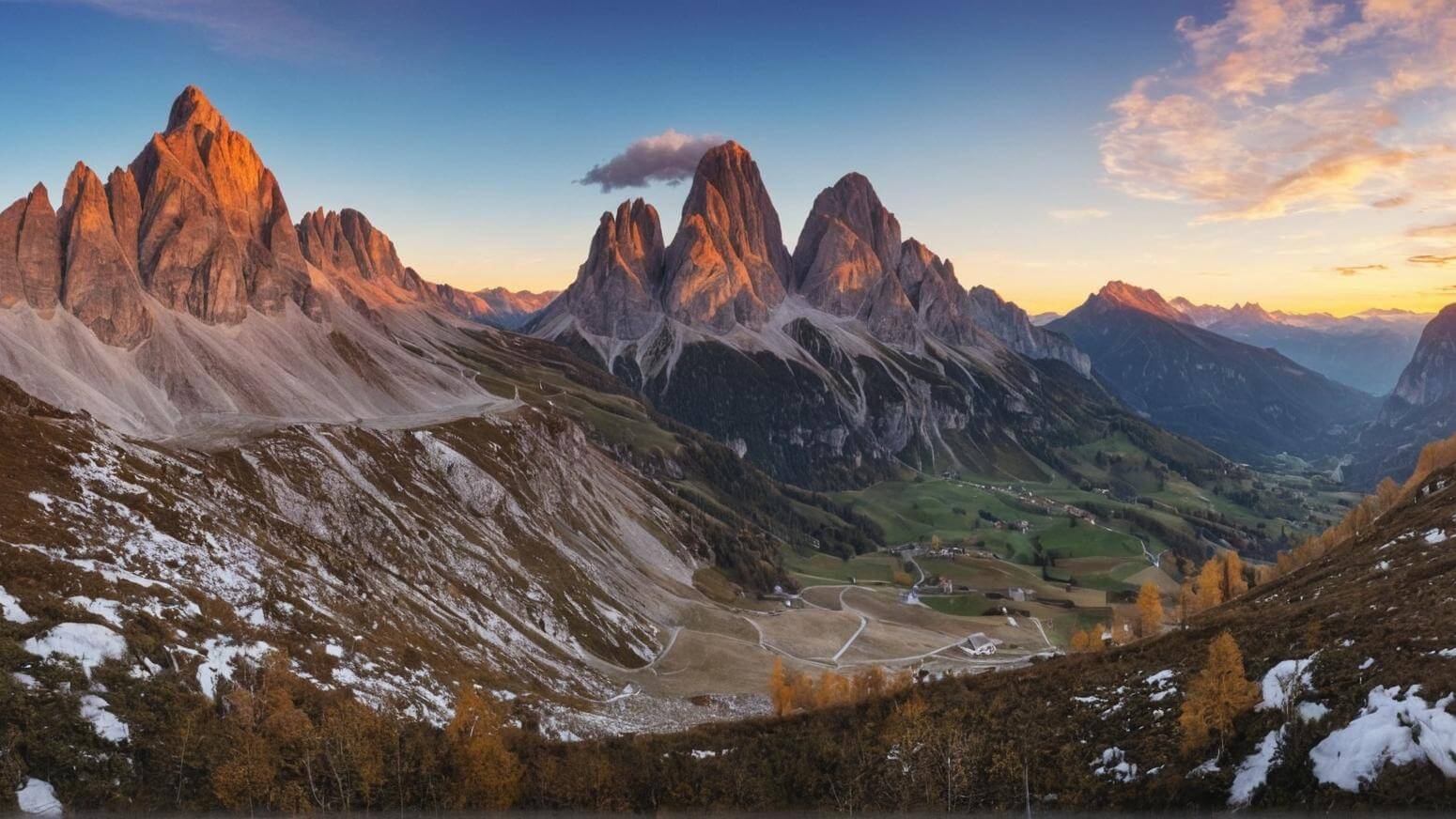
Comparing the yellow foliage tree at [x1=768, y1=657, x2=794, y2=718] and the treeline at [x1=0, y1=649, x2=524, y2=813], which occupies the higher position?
the treeline at [x1=0, y1=649, x2=524, y2=813]

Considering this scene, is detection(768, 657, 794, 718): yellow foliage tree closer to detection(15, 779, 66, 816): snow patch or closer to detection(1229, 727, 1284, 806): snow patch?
detection(1229, 727, 1284, 806): snow patch

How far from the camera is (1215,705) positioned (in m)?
40.2

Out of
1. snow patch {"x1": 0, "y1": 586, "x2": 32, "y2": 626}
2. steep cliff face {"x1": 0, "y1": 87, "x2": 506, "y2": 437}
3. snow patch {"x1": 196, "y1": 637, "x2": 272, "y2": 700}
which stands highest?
steep cliff face {"x1": 0, "y1": 87, "x2": 506, "y2": 437}

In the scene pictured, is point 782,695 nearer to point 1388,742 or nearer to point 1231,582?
point 1388,742

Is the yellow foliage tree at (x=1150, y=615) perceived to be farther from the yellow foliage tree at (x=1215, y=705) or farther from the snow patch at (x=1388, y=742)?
the snow patch at (x=1388, y=742)

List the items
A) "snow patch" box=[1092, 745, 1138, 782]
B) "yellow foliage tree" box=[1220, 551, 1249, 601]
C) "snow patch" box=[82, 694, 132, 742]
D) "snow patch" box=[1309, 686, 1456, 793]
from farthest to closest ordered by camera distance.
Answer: "yellow foliage tree" box=[1220, 551, 1249, 601] < "snow patch" box=[82, 694, 132, 742] < "snow patch" box=[1092, 745, 1138, 782] < "snow patch" box=[1309, 686, 1456, 793]

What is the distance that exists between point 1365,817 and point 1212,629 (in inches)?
1154

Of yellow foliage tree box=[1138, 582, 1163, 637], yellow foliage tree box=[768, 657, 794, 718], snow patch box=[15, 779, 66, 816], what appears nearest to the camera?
snow patch box=[15, 779, 66, 816]

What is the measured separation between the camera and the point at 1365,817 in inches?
1192

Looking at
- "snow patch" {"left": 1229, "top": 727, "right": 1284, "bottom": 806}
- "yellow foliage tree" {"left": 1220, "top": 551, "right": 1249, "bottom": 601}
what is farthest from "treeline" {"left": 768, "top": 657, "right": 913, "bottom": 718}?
"yellow foliage tree" {"left": 1220, "top": 551, "right": 1249, "bottom": 601}

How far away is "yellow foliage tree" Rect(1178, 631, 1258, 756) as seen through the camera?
39.2 m

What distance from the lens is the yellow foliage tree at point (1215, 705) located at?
3919 cm

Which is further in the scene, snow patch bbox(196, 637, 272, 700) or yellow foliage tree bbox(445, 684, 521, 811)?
snow patch bbox(196, 637, 272, 700)

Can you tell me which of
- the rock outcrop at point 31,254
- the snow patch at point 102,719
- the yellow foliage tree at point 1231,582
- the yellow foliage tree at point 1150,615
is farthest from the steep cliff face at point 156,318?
the yellow foliage tree at point 1231,582
